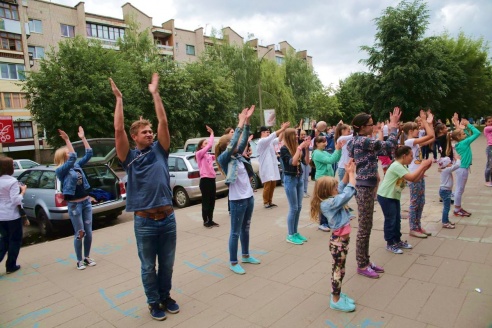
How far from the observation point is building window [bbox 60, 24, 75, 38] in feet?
114

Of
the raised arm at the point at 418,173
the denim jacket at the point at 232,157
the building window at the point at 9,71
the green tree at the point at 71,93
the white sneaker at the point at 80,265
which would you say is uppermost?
the building window at the point at 9,71

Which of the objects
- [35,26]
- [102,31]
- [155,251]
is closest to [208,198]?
[155,251]

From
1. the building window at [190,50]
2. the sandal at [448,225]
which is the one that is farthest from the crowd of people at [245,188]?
the building window at [190,50]

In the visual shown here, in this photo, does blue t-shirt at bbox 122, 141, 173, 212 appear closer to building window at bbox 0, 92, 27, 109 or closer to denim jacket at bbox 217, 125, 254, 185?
denim jacket at bbox 217, 125, 254, 185

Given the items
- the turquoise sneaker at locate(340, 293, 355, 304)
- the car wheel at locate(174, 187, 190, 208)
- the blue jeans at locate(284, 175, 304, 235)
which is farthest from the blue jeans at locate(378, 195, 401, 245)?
the car wheel at locate(174, 187, 190, 208)

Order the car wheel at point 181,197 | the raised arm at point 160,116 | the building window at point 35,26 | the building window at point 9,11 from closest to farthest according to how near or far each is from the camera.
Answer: the raised arm at point 160,116, the car wheel at point 181,197, the building window at point 9,11, the building window at point 35,26

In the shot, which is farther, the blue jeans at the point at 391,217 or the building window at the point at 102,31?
the building window at the point at 102,31

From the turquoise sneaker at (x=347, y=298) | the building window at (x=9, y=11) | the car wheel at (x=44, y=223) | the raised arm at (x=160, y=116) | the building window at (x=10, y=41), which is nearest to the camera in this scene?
the raised arm at (x=160, y=116)

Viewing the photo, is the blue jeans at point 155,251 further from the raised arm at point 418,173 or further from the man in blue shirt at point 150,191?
the raised arm at point 418,173

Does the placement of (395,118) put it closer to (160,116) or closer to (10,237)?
(160,116)

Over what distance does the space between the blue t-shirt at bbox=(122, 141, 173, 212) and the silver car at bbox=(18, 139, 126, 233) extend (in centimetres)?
349

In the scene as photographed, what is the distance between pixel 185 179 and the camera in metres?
9.40

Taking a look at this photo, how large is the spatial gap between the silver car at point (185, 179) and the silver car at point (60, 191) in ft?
5.83

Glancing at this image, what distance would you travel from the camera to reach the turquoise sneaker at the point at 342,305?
3219 mm
